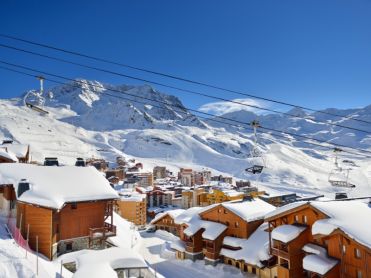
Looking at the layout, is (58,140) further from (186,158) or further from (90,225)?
(90,225)

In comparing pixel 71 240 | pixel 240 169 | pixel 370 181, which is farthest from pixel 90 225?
pixel 370 181

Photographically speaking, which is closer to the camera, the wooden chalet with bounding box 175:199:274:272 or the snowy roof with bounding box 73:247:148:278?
the snowy roof with bounding box 73:247:148:278

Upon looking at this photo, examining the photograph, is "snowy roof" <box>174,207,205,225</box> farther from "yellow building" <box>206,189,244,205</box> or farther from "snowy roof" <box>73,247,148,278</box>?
"yellow building" <box>206,189,244,205</box>

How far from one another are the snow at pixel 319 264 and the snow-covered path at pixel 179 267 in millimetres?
9837

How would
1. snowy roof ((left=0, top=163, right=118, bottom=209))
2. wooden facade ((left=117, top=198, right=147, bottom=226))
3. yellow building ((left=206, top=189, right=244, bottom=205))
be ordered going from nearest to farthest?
1. snowy roof ((left=0, top=163, right=118, bottom=209))
2. wooden facade ((left=117, top=198, right=147, bottom=226))
3. yellow building ((left=206, top=189, right=244, bottom=205))

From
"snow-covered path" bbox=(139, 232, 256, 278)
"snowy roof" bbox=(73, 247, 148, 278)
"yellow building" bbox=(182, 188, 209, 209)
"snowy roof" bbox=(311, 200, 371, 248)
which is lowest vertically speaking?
"snow-covered path" bbox=(139, 232, 256, 278)

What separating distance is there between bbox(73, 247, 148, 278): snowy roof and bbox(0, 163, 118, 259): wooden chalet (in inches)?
222

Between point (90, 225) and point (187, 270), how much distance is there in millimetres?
12143

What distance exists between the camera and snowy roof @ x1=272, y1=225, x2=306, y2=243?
24391 millimetres

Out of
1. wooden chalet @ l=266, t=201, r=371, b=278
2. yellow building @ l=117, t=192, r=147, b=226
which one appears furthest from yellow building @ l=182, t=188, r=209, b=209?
wooden chalet @ l=266, t=201, r=371, b=278

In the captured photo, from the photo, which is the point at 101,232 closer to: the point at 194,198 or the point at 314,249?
the point at 314,249

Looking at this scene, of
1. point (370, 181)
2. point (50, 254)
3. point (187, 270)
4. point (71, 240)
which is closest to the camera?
point (50, 254)

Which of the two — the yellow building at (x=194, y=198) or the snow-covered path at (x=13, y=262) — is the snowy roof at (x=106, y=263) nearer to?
the snow-covered path at (x=13, y=262)

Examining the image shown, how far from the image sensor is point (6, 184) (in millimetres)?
26141
